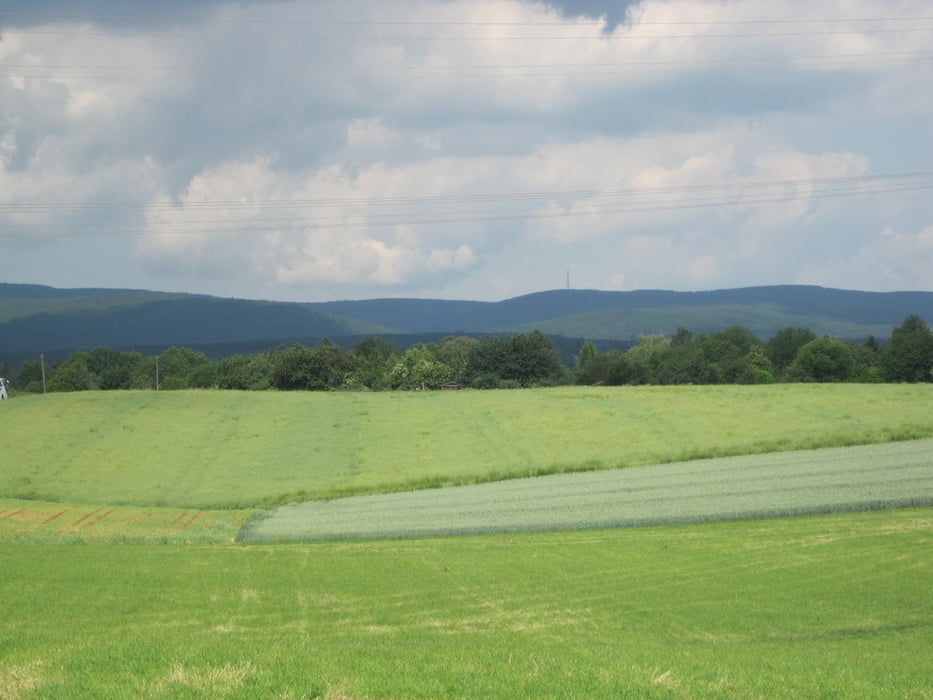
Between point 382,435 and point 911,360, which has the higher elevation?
point 911,360

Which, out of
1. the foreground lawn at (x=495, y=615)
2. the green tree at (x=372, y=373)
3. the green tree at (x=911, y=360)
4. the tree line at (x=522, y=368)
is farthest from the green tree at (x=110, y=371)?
the foreground lawn at (x=495, y=615)

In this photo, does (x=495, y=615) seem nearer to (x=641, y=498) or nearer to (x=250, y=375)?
(x=641, y=498)

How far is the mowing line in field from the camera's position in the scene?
1222 inches

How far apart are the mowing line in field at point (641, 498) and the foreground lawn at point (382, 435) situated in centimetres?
416

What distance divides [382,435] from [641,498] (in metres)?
23.8

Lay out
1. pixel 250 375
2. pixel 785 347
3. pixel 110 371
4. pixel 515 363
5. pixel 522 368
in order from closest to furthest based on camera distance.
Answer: pixel 522 368 < pixel 515 363 < pixel 250 375 < pixel 110 371 < pixel 785 347

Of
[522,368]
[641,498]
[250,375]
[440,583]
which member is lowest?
[641,498]

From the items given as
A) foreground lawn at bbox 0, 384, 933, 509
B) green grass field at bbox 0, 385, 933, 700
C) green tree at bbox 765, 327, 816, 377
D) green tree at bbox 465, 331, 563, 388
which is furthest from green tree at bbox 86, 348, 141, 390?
green tree at bbox 765, 327, 816, 377

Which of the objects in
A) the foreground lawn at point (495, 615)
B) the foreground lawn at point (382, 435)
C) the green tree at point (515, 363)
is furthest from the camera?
the green tree at point (515, 363)

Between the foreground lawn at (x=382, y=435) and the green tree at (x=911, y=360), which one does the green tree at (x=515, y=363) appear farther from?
the green tree at (x=911, y=360)

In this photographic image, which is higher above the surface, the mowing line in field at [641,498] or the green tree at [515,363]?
the green tree at [515,363]

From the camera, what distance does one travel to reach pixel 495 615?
18.7 metres

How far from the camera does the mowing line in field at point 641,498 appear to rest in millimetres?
31047

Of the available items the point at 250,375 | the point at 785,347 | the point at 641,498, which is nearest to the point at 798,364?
the point at 785,347
